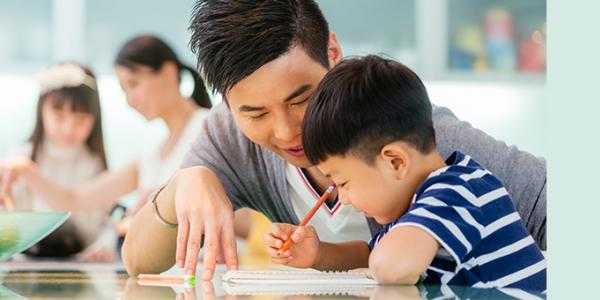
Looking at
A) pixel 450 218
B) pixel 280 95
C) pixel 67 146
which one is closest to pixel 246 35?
pixel 280 95

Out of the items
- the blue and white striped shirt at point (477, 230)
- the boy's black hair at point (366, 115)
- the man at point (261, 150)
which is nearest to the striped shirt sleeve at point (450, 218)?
the blue and white striped shirt at point (477, 230)

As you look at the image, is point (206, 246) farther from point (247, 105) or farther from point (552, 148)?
point (552, 148)

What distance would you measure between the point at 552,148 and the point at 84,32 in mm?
3667

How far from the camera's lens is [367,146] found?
3.97 ft

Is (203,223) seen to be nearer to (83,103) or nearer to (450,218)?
(450,218)

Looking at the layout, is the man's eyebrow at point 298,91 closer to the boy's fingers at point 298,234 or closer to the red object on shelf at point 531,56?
the boy's fingers at point 298,234

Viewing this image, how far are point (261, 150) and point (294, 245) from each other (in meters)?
0.43

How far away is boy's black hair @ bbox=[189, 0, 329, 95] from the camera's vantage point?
1.35 meters

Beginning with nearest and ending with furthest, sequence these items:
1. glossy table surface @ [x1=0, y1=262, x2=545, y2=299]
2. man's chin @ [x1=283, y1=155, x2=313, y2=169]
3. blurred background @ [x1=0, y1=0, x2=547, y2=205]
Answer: glossy table surface @ [x1=0, y1=262, x2=545, y2=299], man's chin @ [x1=283, y1=155, x2=313, y2=169], blurred background @ [x1=0, y1=0, x2=547, y2=205]

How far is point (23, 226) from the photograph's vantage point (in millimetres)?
1380

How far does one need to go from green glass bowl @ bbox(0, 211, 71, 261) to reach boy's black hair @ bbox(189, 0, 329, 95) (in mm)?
307

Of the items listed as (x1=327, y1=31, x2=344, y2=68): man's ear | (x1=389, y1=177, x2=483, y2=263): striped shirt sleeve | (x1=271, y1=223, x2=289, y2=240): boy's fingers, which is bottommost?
(x1=271, y1=223, x2=289, y2=240): boy's fingers

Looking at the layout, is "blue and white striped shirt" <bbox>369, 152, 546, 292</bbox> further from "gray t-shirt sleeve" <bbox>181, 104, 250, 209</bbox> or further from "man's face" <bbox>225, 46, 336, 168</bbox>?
"gray t-shirt sleeve" <bbox>181, 104, 250, 209</bbox>

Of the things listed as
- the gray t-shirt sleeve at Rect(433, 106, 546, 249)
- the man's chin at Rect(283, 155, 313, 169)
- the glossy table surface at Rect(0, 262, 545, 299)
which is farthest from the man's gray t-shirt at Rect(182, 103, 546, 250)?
the glossy table surface at Rect(0, 262, 545, 299)
